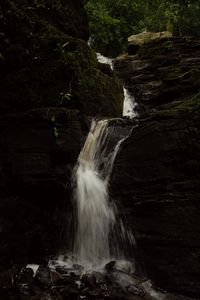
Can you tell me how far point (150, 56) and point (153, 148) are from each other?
11926mm

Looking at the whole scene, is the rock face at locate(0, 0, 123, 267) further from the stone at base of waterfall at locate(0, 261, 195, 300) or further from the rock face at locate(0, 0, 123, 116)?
the stone at base of waterfall at locate(0, 261, 195, 300)

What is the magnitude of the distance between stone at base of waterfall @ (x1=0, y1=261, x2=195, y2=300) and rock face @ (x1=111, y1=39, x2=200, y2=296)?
503mm

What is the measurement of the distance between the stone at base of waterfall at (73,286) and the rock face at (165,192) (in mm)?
503

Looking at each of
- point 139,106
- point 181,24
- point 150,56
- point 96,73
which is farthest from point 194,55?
point 181,24

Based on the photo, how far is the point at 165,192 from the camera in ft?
25.5

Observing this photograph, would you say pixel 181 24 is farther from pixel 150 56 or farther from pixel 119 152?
pixel 119 152

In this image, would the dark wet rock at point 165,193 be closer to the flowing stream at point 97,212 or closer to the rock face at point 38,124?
the flowing stream at point 97,212

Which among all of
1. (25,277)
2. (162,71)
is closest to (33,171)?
(25,277)

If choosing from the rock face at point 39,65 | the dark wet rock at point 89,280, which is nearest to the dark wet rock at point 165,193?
the dark wet rock at point 89,280

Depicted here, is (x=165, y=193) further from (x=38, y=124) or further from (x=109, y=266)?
(x=38, y=124)

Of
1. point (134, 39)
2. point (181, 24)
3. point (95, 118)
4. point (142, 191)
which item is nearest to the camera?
point (142, 191)

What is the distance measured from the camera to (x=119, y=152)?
8.65m

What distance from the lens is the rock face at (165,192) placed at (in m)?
7.34

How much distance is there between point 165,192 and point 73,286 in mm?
2608
